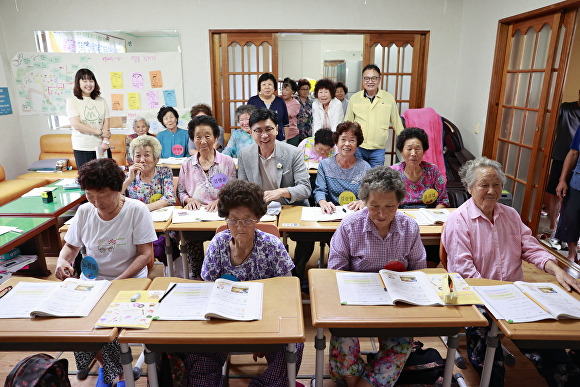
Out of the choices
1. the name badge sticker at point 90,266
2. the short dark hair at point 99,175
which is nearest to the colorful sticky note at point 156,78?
the short dark hair at point 99,175

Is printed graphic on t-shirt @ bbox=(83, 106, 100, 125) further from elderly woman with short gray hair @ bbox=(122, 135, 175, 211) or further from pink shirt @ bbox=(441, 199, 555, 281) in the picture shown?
pink shirt @ bbox=(441, 199, 555, 281)

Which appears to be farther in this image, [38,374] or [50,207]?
[50,207]

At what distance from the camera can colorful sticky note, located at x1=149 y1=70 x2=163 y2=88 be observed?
5.87 meters

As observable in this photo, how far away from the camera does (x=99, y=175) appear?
1.93 m

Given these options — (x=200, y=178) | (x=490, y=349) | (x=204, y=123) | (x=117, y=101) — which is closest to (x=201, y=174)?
(x=200, y=178)

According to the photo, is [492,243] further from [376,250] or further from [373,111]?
[373,111]

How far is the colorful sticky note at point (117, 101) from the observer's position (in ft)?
19.5

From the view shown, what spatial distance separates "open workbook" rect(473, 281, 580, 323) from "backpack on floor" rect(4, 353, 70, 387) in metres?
1.84

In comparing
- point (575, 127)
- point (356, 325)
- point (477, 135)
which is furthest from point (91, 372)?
point (477, 135)

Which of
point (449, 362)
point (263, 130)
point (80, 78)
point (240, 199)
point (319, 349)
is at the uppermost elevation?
point (80, 78)

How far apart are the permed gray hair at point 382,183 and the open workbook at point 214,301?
0.70 m

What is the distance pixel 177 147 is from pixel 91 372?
3018 millimetres

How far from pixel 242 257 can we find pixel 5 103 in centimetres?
562

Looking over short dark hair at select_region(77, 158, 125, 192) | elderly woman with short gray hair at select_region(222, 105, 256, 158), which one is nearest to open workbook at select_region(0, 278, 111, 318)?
short dark hair at select_region(77, 158, 125, 192)
